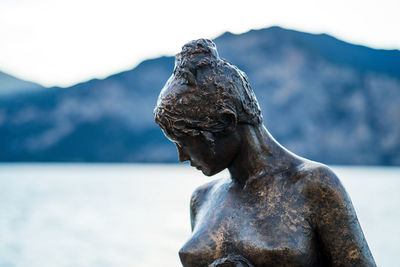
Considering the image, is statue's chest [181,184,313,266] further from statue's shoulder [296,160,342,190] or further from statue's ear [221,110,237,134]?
statue's ear [221,110,237,134]

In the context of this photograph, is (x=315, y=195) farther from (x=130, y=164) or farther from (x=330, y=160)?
(x=130, y=164)

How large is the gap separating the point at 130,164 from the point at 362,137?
113ft

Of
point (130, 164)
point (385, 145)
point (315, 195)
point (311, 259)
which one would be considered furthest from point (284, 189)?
point (130, 164)

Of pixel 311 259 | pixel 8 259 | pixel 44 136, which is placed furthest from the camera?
pixel 44 136

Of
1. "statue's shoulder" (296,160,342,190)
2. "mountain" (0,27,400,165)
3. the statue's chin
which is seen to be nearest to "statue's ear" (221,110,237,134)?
"statue's shoulder" (296,160,342,190)

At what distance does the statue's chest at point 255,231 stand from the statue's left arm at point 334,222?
0.06m

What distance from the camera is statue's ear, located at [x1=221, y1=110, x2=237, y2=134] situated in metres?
2.17

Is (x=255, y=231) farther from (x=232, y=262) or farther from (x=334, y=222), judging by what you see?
(x=334, y=222)

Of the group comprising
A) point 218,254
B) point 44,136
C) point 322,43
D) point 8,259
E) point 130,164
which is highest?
point 218,254

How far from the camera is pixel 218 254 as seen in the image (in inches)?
88.5

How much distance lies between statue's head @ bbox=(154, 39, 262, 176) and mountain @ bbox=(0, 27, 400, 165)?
60110 mm

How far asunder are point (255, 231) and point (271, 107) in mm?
64671

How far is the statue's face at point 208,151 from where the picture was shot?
2.24 metres

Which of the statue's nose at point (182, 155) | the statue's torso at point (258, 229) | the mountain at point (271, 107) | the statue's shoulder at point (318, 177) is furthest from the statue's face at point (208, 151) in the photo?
the mountain at point (271, 107)
